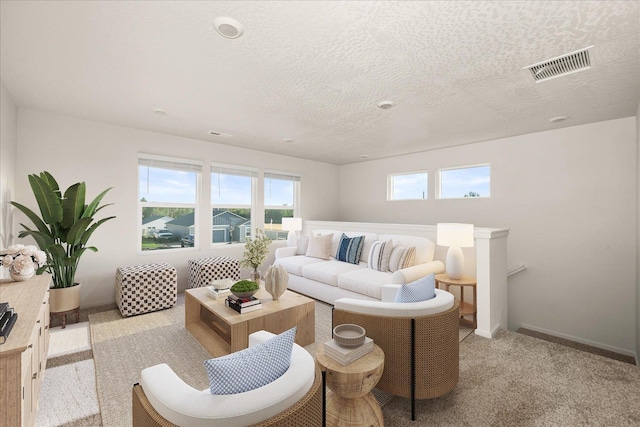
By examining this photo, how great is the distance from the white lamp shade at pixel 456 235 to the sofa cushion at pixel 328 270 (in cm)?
117

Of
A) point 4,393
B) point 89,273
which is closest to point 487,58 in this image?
point 4,393

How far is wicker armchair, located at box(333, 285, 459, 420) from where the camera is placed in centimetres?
180

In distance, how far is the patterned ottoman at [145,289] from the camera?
343 centimetres

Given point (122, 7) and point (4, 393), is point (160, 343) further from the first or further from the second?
point (122, 7)

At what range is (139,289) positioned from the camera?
3.50m

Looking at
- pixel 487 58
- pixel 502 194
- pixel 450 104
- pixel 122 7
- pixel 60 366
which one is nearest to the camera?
pixel 122 7

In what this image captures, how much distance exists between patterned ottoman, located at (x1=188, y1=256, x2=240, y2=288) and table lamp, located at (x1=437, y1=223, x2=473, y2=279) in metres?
3.02

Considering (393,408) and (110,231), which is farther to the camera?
(110,231)

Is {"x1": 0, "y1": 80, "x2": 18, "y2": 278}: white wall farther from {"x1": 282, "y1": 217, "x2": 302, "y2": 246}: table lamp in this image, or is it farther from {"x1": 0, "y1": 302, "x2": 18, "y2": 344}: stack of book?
{"x1": 282, "y1": 217, "x2": 302, "y2": 246}: table lamp

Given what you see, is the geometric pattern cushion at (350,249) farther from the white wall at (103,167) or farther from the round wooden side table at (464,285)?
the white wall at (103,167)

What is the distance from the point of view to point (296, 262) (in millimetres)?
4582

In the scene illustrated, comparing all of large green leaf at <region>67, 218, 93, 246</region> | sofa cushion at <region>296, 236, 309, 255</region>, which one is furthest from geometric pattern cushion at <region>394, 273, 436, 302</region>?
large green leaf at <region>67, 218, 93, 246</region>

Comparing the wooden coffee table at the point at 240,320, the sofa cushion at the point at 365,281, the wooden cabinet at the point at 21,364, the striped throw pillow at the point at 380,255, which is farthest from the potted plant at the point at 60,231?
the striped throw pillow at the point at 380,255

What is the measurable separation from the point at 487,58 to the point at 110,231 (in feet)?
15.3
